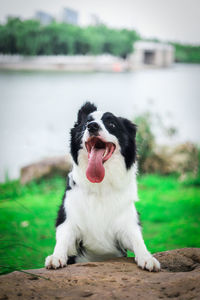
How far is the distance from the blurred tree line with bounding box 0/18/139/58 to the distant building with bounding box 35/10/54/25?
8 centimetres

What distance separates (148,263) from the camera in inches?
74.7

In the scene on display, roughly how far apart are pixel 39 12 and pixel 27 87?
1.53 m

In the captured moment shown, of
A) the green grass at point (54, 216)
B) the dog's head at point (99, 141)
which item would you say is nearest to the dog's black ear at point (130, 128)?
the dog's head at point (99, 141)

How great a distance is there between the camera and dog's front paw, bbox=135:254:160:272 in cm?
189

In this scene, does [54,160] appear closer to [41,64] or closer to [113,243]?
[41,64]

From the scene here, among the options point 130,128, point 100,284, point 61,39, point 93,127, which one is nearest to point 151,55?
point 61,39

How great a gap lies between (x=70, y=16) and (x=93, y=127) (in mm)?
5422

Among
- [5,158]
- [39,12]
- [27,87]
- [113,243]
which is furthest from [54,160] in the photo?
[113,243]

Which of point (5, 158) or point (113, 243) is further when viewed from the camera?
point (5, 158)

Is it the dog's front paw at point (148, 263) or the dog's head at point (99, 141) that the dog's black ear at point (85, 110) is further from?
the dog's front paw at point (148, 263)

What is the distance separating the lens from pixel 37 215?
4.39 metres

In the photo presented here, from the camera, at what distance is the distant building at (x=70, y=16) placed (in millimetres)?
6637

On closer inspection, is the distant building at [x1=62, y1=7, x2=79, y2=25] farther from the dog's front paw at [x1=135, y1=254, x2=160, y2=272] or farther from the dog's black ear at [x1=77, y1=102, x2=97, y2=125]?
the dog's front paw at [x1=135, y1=254, x2=160, y2=272]

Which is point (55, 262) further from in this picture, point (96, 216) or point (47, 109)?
point (47, 109)
